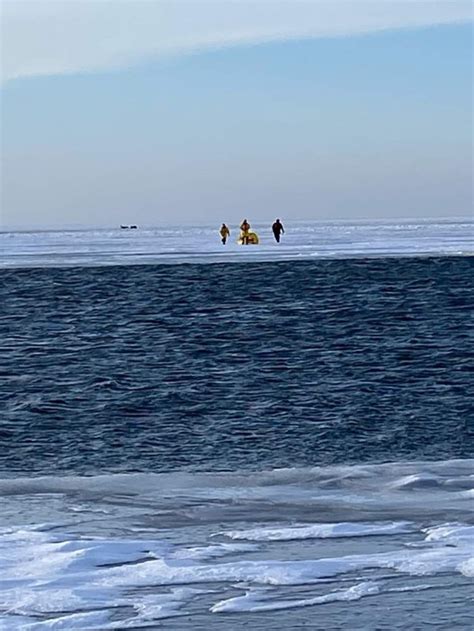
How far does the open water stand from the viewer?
24.1ft

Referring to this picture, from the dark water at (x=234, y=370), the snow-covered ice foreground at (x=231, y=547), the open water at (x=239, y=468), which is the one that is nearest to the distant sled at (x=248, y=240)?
the dark water at (x=234, y=370)

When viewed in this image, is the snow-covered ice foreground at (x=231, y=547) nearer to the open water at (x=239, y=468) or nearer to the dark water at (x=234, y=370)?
the open water at (x=239, y=468)

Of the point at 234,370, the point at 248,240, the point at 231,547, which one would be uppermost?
the point at 248,240

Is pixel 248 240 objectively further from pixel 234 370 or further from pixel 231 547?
pixel 231 547

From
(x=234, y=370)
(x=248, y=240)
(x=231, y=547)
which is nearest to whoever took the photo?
(x=231, y=547)

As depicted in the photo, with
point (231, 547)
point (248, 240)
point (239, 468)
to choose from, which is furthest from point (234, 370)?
point (248, 240)

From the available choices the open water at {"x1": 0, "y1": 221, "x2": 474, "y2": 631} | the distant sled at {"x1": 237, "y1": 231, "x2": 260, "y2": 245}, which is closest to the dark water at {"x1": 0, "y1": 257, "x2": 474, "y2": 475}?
the open water at {"x1": 0, "y1": 221, "x2": 474, "y2": 631}

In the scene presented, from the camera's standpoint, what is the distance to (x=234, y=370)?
1900cm

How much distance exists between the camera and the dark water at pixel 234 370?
42.5 ft

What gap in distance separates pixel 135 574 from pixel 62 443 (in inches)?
221

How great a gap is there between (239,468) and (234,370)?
722 cm

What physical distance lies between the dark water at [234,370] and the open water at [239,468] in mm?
53

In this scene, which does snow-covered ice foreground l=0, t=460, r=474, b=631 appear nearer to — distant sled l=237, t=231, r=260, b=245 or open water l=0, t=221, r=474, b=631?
open water l=0, t=221, r=474, b=631

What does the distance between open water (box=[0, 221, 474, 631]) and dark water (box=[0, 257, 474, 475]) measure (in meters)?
0.05
